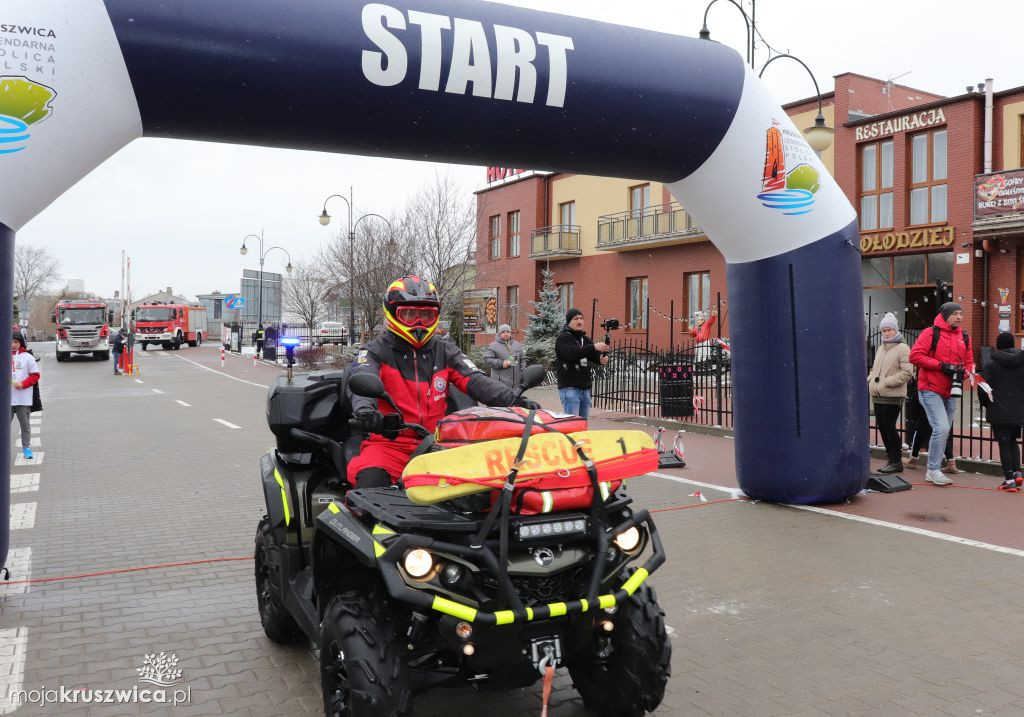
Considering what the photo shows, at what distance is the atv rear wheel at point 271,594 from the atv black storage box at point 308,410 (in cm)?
54

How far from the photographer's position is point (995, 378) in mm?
8633

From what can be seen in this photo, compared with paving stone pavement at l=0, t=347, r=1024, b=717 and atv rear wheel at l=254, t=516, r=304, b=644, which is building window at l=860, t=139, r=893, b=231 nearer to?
paving stone pavement at l=0, t=347, r=1024, b=717

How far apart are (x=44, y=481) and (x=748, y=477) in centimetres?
816

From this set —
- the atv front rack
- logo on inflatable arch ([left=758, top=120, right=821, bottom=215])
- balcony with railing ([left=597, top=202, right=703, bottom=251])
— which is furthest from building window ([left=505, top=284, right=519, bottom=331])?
the atv front rack

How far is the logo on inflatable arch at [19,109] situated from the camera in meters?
4.60

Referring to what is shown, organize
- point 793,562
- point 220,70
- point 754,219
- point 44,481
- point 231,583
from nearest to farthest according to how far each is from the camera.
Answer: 1. point 220,70
2. point 231,583
3. point 793,562
4. point 754,219
5. point 44,481

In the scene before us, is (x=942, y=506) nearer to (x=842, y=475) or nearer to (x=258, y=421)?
(x=842, y=475)

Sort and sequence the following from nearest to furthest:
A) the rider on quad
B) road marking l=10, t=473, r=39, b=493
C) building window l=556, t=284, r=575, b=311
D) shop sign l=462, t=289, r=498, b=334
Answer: the rider on quad → road marking l=10, t=473, r=39, b=493 → building window l=556, t=284, r=575, b=311 → shop sign l=462, t=289, r=498, b=334

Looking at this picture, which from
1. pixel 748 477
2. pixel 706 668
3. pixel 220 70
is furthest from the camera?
pixel 748 477

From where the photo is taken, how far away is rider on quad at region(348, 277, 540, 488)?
3966 mm

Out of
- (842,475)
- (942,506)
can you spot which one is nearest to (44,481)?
(842,475)

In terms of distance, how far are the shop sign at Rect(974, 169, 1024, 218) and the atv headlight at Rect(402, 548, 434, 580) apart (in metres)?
20.6

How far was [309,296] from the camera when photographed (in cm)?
4138

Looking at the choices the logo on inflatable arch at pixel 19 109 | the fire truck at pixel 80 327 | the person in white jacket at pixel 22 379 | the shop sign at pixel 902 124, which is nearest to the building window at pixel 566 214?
the shop sign at pixel 902 124
